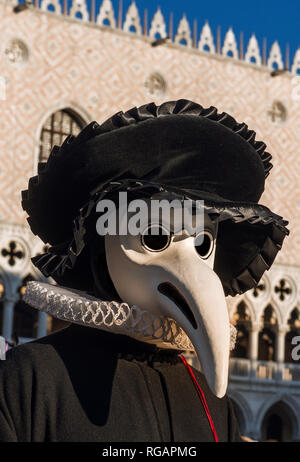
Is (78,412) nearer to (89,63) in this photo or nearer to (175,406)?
(175,406)

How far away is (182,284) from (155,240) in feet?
0.36

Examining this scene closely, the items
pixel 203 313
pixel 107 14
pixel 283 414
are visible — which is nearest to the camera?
pixel 203 313

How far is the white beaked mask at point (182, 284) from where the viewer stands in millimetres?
1317

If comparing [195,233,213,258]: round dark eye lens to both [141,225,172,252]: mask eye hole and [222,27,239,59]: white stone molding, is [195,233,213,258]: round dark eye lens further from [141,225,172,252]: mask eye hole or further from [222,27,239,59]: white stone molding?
[222,27,239,59]: white stone molding

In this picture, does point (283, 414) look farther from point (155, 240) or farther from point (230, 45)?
point (155, 240)

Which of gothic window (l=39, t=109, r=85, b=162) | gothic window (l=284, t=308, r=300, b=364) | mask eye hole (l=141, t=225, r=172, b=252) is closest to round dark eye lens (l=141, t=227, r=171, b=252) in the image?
mask eye hole (l=141, t=225, r=172, b=252)

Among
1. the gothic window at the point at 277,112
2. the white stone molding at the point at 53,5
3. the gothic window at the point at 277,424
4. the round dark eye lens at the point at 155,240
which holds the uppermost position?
the white stone molding at the point at 53,5

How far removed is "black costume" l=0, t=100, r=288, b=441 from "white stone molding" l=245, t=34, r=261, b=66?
31.8 ft

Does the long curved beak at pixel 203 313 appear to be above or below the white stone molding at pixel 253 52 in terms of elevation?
below

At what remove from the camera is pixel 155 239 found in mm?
1457

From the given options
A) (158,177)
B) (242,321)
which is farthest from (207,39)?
(158,177)

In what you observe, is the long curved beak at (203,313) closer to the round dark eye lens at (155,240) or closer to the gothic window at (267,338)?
the round dark eye lens at (155,240)

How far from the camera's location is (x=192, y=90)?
10.5 metres

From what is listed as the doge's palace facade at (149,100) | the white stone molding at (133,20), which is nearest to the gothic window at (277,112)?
the doge's palace facade at (149,100)
